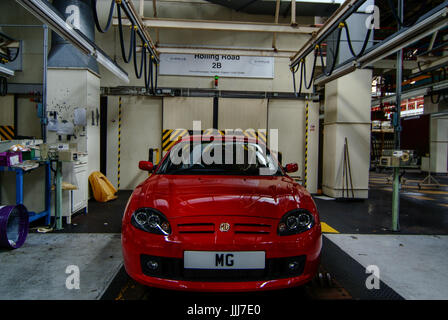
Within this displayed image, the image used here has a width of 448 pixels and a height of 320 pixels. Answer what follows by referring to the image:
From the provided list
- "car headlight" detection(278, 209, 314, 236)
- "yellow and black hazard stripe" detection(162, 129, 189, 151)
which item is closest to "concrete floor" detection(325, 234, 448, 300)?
"car headlight" detection(278, 209, 314, 236)

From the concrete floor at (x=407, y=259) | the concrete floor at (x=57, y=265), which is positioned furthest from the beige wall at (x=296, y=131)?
the concrete floor at (x=57, y=265)

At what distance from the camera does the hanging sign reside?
5.84m

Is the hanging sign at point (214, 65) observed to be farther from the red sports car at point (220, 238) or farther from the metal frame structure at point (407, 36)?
the red sports car at point (220, 238)

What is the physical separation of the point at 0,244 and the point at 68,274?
3.25ft

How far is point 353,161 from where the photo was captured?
5.44 metres

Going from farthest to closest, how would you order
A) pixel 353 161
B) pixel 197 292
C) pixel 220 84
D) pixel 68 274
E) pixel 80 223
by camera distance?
pixel 220 84 < pixel 353 161 < pixel 80 223 < pixel 68 274 < pixel 197 292

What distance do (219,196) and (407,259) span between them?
2135 mm

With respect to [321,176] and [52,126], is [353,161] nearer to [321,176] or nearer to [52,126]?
[321,176]

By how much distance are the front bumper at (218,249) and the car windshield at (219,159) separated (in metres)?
0.86

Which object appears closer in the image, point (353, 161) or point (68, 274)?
point (68, 274)

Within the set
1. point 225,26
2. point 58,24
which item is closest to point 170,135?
point 225,26

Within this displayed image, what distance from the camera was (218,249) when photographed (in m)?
1.47

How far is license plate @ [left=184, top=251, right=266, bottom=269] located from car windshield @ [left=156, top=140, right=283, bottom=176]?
0.93 meters
